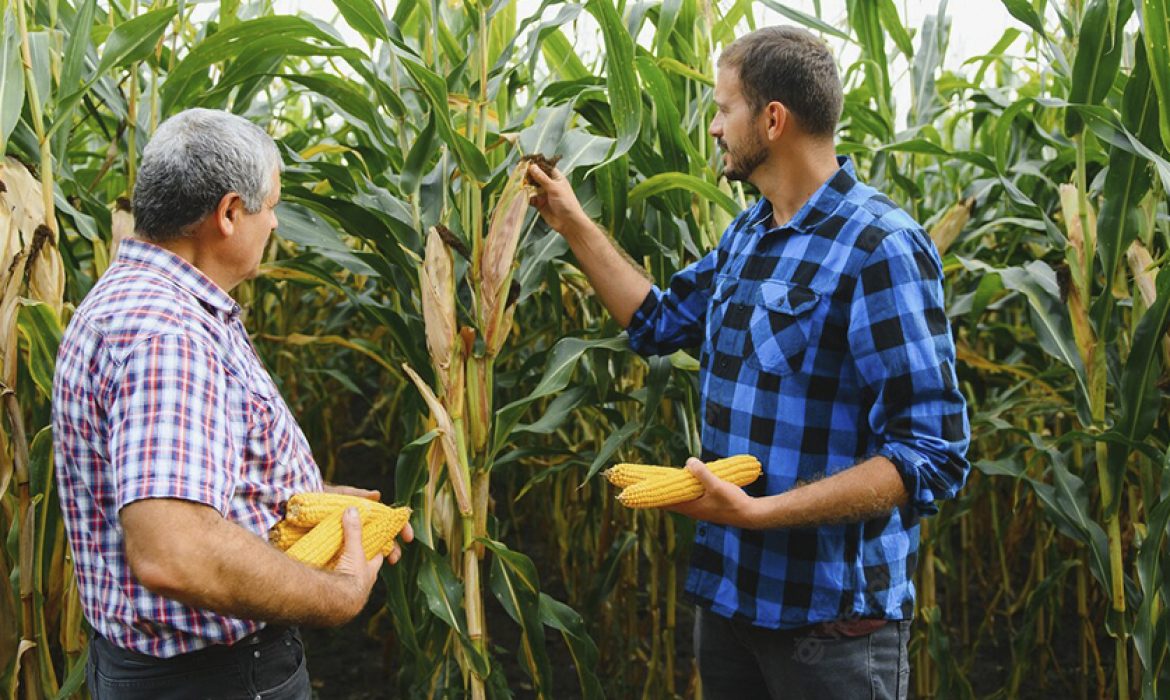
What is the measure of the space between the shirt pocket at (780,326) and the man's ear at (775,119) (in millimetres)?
282

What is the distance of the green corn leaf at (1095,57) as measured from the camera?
216 centimetres

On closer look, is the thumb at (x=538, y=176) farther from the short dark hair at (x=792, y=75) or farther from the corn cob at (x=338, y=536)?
the corn cob at (x=338, y=536)

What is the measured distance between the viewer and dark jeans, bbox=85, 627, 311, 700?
154 centimetres

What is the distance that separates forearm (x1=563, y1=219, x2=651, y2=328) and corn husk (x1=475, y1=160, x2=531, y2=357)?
197 millimetres

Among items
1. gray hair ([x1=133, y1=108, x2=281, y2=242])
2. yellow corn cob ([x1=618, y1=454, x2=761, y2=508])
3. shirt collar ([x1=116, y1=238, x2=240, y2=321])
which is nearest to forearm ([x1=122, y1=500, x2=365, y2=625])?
shirt collar ([x1=116, y1=238, x2=240, y2=321])

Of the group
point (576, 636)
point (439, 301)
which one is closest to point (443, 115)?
point (439, 301)

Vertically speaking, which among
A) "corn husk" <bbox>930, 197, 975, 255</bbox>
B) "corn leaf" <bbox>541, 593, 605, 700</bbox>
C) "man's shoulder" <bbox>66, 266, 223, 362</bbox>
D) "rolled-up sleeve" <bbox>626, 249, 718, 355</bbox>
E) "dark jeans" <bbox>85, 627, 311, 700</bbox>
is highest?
"corn husk" <bbox>930, 197, 975, 255</bbox>

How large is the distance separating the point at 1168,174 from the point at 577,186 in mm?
1213

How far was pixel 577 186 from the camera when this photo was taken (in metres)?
2.32

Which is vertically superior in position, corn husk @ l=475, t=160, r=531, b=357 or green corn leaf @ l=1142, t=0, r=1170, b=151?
green corn leaf @ l=1142, t=0, r=1170, b=151

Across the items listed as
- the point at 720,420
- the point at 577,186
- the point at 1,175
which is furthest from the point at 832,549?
the point at 1,175

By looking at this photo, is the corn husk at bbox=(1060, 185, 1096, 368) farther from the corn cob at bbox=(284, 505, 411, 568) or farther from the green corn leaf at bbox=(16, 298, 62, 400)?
the green corn leaf at bbox=(16, 298, 62, 400)

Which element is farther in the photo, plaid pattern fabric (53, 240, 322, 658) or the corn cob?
the corn cob

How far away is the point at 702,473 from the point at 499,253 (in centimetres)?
64
